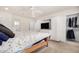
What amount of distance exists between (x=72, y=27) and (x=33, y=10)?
0.71 meters

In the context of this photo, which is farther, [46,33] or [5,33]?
[46,33]

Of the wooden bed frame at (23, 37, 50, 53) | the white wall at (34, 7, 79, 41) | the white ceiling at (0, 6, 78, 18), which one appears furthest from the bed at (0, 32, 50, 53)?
the white ceiling at (0, 6, 78, 18)

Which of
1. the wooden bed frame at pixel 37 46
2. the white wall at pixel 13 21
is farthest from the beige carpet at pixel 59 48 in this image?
the white wall at pixel 13 21

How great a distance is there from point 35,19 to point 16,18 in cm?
31

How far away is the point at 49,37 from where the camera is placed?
168 cm

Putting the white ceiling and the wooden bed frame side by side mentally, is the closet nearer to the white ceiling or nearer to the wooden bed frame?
the white ceiling

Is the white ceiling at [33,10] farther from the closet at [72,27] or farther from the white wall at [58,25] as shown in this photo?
the closet at [72,27]

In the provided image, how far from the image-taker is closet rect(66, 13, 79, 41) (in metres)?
1.63

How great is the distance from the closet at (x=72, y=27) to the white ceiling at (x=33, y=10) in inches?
7.2

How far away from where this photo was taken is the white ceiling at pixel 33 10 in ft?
5.25

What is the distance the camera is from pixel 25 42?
1606 mm
